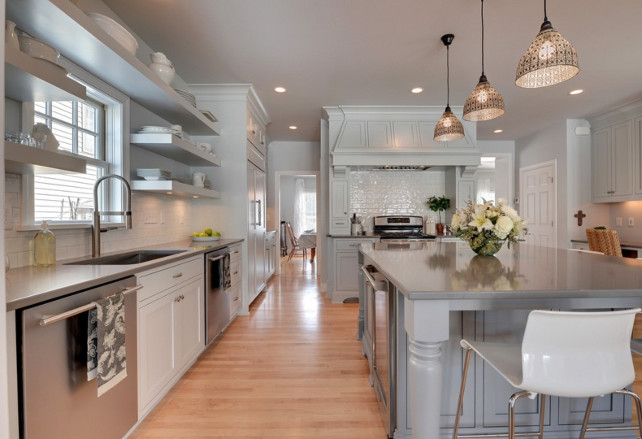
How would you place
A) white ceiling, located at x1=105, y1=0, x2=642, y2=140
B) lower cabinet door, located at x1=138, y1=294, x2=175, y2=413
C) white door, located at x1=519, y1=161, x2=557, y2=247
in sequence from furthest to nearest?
white door, located at x1=519, y1=161, x2=557, y2=247, white ceiling, located at x1=105, y1=0, x2=642, y2=140, lower cabinet door, located at x1=138, y1=294, x2=175, y2=413

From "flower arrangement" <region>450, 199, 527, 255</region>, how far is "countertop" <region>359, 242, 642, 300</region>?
0.13m

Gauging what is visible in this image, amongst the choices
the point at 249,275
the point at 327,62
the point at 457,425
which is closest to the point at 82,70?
the point at 327,62

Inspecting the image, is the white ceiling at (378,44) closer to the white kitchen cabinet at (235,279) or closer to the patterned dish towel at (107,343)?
the white kitchen cabinet at (235,279)

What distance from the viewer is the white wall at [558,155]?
5.10 meters

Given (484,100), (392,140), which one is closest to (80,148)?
(484,100)

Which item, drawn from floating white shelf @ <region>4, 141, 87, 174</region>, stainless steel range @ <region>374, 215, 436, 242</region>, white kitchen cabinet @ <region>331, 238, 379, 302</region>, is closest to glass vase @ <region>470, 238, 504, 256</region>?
floating white shelf @ <region>4, 141, 87, 174</region>

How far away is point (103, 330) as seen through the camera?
1.29 metres

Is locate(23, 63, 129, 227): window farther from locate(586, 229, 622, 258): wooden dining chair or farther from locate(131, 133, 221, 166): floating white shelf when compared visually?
locate(586, 229, 622, 258): wooden dining chair

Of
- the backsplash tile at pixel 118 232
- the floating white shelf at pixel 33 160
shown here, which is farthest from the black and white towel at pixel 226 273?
the floating white shelf at pixel 33 160

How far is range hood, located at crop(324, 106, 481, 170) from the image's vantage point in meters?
4.47

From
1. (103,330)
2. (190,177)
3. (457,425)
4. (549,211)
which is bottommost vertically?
(457,425)

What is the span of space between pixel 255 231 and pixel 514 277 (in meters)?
3.40

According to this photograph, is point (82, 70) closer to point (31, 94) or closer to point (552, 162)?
point (31, 94)

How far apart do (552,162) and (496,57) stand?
10.2 ft
